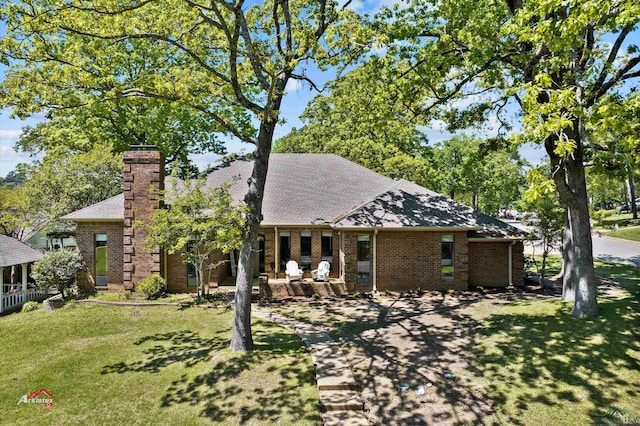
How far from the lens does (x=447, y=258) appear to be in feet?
56.3

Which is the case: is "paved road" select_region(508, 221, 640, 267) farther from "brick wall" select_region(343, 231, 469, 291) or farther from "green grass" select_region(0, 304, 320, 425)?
"green grass" select_region(0, 304, 320, 425)

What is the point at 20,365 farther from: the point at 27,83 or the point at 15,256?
the point at 15,256

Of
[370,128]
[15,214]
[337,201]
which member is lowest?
[15,214]

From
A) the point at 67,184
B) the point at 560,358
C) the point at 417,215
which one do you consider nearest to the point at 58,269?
the point at 67,184

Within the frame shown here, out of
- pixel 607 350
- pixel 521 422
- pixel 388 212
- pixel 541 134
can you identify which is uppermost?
pixel 541 134

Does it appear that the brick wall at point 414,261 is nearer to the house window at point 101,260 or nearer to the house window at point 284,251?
the house window at point 284,251

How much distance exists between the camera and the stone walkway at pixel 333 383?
7039 mm

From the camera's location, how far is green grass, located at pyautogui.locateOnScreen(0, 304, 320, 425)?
7.11 meters

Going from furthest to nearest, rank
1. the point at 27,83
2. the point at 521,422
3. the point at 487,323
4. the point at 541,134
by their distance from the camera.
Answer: the point at 487,323, the point at 27,83, the point at 541,134, the point at 521,422

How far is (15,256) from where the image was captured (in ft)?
53.0

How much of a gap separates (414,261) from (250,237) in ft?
30.7

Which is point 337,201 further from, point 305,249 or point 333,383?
point 333,383

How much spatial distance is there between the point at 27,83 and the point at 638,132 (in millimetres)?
14505

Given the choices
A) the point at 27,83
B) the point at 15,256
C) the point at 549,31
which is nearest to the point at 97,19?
the point at 27,83
